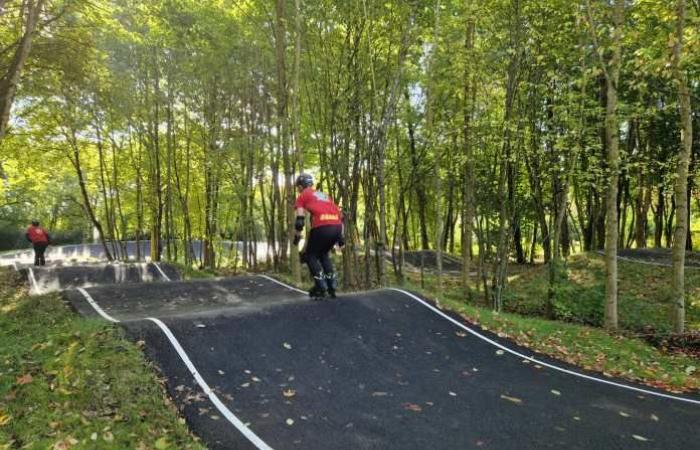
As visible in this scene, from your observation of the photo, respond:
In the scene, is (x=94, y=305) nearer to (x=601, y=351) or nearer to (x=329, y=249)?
(x=329, y=249)

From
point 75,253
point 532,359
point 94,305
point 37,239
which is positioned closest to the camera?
point 532,359

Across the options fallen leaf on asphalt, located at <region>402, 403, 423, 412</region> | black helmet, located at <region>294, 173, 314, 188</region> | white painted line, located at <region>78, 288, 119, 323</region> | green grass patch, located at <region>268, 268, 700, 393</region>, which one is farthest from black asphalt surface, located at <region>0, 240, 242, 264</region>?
fallen leaf on asphalt, located at <region>402, 403, 423, 412</region>

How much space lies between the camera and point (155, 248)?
21.4 m

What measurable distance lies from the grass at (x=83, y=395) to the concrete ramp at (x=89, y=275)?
723 centimetres

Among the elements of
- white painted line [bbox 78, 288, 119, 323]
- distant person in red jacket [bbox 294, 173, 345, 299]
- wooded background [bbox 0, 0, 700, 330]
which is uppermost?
wooded background [bbox 0, 0, 700, 330]

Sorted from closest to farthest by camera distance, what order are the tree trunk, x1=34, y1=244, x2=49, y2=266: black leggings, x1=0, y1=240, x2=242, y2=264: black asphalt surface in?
the tree trunk, x1=34, y1=244, x2=49, y2=266: black leggings, x1=0, y1=240, x2=242, y2=264: black asphalt surface

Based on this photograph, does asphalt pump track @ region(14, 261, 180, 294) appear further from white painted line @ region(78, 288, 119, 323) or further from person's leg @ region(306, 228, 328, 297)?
person's leg @ region(306, 228, 328, 297)

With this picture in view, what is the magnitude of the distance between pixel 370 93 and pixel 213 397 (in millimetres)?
8545

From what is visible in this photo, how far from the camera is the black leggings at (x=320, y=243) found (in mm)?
6879

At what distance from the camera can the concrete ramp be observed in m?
11.9

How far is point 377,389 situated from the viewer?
4824 mm

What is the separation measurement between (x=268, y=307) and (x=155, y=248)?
55.2 feet

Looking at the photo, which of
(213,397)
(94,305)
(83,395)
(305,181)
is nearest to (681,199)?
(305,181)

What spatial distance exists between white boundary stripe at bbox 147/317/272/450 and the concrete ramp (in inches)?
294
